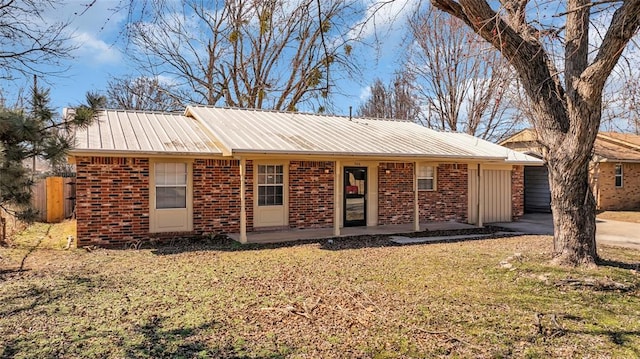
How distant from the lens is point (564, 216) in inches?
278

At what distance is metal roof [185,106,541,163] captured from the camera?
1039 centimetres

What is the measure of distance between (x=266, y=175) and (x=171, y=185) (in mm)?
2557

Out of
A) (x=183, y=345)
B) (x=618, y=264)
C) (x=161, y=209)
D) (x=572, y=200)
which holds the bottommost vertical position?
(x=183, y=345)

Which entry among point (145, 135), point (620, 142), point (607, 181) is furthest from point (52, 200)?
point (620, 142)

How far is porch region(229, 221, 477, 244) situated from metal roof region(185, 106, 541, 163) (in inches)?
87.9

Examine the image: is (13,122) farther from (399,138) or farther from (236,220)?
(399,138)

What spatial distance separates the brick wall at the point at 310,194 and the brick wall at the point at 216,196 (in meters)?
1.63

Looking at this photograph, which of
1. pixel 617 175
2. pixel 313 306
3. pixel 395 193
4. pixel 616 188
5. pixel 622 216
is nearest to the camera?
pixel 313 306

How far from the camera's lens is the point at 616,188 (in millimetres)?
19594

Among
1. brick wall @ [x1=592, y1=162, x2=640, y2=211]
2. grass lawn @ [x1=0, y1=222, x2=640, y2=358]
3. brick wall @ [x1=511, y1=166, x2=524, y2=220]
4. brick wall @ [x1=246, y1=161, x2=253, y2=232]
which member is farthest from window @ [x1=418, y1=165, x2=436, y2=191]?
brick wall @ [x1=592, y1=162, x2=640, y2=211]

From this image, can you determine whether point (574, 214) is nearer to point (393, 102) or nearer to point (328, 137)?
point (328, 137)

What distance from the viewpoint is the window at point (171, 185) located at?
33.9ft

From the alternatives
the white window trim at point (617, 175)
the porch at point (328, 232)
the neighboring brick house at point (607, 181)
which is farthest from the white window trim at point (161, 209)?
the white window trim at point (617, 175)

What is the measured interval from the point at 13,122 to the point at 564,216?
330 inches
